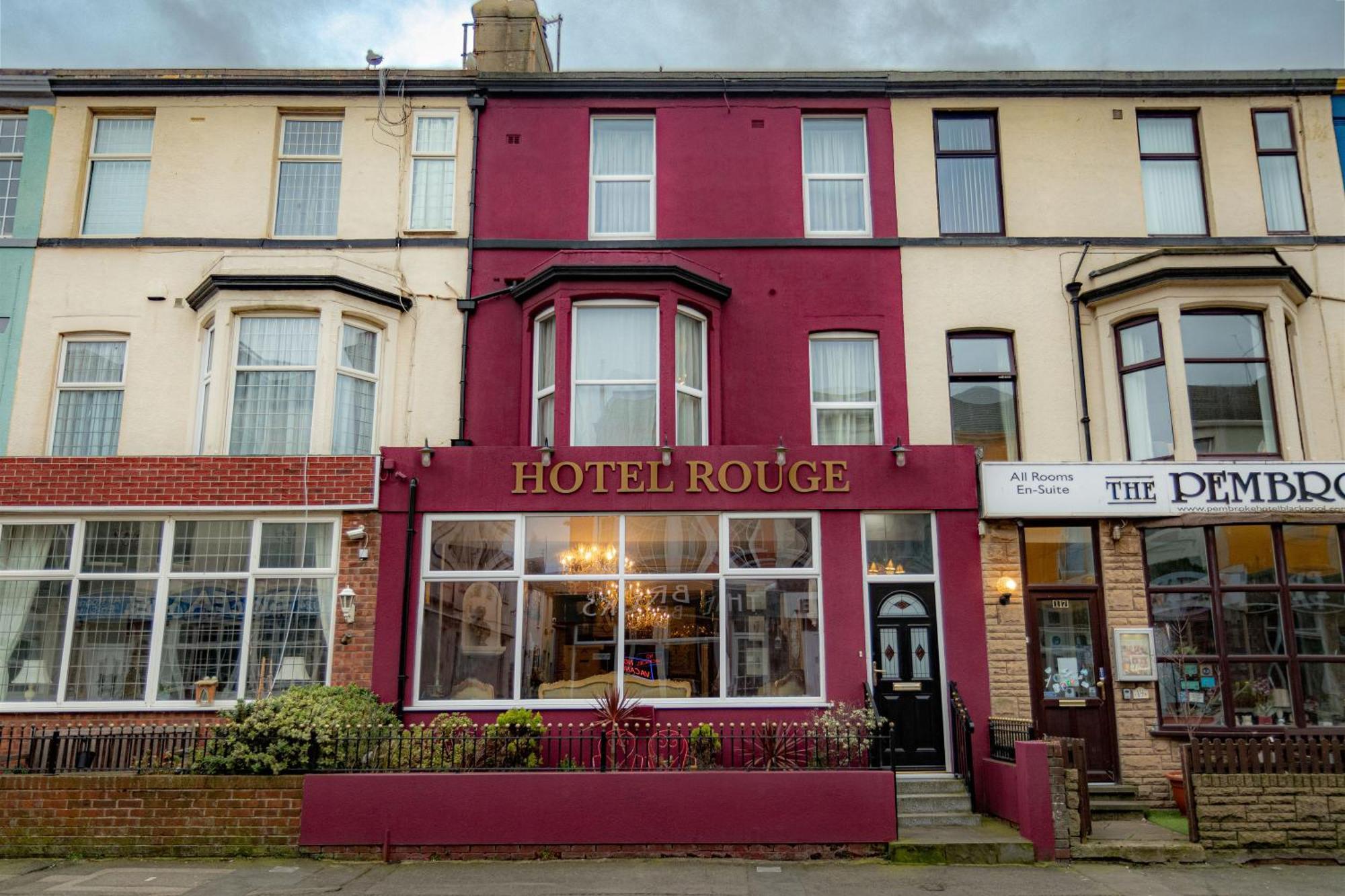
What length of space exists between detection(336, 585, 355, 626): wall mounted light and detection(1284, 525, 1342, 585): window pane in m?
12.3

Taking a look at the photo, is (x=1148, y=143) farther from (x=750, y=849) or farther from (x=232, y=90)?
(x=232, y=90)

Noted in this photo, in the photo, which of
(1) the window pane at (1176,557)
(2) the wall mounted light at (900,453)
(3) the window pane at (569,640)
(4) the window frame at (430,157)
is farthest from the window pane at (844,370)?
(4) the window frame at (430,157)

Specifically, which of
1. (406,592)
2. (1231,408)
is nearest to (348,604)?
(406,592)

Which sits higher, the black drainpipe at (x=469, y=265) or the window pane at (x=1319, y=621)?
the black drainpipe at (x=469, y=265)

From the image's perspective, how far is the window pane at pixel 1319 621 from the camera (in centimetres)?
1269

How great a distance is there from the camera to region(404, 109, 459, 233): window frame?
14898mm

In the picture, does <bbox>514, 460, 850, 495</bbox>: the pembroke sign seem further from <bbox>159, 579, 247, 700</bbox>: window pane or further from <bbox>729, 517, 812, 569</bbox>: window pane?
<bbox>159, 579, 247, 700</bbox>: window pane

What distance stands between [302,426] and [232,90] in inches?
232

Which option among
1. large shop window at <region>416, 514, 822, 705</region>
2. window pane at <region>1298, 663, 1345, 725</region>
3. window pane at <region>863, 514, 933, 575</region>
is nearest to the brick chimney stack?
large shop window at <region>416, 514, 822, 705</region>

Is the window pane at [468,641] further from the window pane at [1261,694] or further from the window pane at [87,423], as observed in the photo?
the window pane at [1261,694]

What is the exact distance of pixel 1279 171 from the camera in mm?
15164

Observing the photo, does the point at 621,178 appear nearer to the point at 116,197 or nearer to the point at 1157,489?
the point at 116,197

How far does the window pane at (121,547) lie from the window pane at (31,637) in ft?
1.55

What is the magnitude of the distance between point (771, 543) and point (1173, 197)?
8.61 metres
